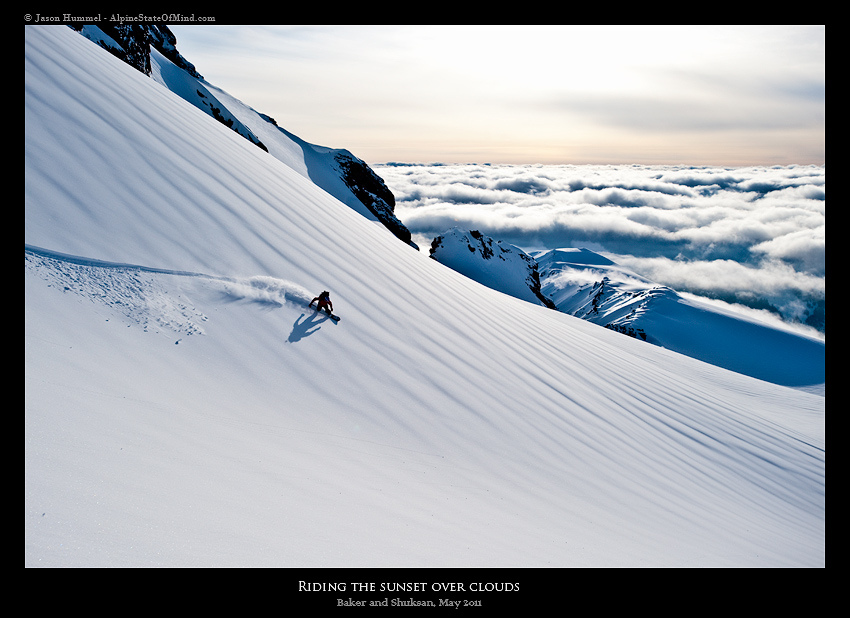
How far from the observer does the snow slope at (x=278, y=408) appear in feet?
9.93

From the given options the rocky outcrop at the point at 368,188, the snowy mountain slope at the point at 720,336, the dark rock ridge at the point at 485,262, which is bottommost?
the snowy mountain slope at the point at 720,336

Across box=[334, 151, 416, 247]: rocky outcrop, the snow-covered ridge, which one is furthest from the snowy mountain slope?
box=[334, 151, 416, 247]: rocky outcrop

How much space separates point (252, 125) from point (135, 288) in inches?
1695

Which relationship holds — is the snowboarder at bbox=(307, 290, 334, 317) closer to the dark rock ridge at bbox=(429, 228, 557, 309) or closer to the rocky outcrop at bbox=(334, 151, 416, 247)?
the dark rock ridge at bbox=(429, 228, 557, 309)

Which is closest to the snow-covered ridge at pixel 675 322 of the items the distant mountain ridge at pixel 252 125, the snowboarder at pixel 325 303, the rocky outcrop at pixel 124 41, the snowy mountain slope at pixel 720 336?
the snowy mountain slope at pixel 720 336

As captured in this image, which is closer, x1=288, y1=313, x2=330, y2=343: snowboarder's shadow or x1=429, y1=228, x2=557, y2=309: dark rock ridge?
x1=288, y1=313, x2=330, y2=343: snowboarder's shadow

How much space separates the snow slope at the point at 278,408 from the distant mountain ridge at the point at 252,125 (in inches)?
1002

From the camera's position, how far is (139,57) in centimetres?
2830

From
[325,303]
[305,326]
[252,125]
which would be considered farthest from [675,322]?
[305,326]

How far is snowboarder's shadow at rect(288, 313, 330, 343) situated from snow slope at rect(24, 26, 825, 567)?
40 millimetres

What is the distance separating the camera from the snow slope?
303cm

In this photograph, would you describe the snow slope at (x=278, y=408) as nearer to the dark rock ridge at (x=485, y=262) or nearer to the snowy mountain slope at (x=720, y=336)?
the dark rock ridge at (x=485, y=262)
